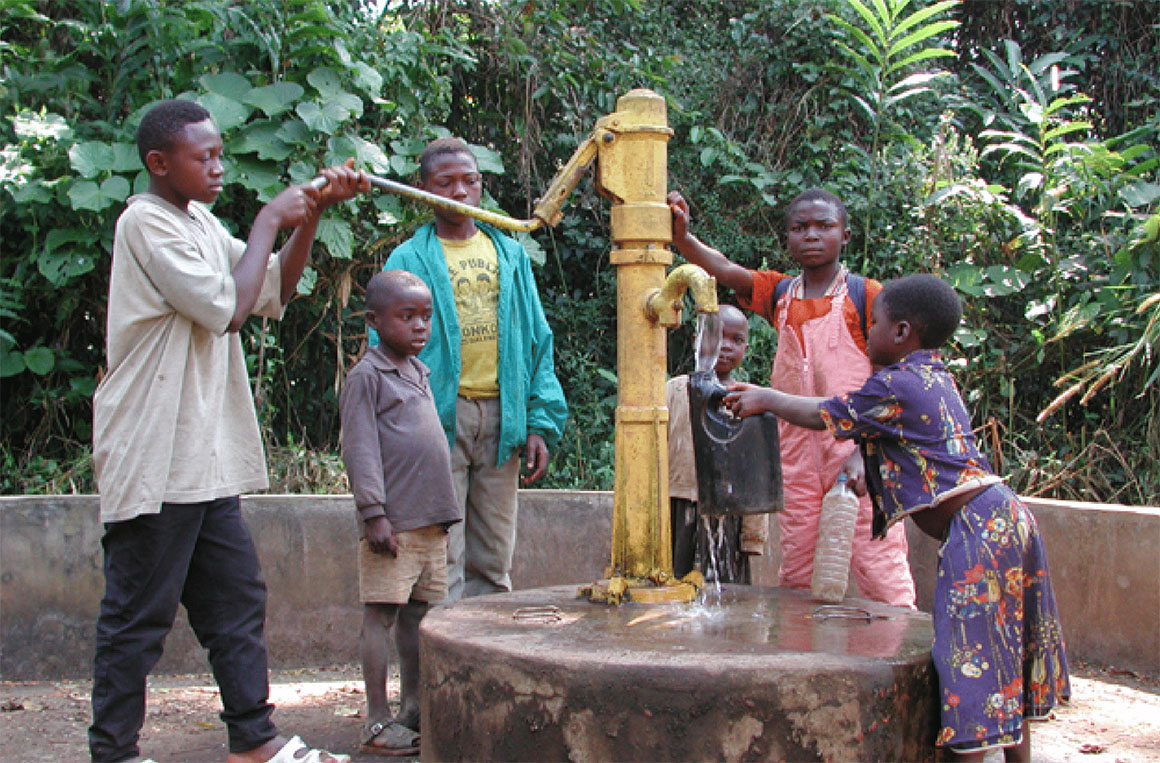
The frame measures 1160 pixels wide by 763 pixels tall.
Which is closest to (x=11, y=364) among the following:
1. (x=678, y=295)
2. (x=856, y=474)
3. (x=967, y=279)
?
(x=678, y=295)

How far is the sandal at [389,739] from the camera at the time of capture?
9.96ft

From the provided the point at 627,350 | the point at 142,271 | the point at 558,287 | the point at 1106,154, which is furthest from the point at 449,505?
the point at 1106,154

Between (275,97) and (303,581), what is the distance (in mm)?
2017

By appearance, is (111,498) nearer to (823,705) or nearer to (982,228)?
(823,705)

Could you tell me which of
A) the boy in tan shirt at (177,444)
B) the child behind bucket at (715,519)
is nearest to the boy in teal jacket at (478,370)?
the child behind bucket at (715,519)

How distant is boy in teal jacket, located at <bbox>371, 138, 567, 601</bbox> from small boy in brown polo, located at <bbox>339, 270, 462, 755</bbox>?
0.18 meters

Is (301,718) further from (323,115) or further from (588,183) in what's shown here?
(588,183)

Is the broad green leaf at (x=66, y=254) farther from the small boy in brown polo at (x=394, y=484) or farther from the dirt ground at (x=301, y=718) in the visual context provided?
the small boy in brown polo at (x=394, y=484)

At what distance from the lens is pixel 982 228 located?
18.6 feet

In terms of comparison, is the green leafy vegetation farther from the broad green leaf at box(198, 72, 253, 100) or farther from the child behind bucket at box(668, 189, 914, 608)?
the child behind bucket at box(668, 189, 914, 608)

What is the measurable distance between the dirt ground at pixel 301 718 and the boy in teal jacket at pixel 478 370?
636mm

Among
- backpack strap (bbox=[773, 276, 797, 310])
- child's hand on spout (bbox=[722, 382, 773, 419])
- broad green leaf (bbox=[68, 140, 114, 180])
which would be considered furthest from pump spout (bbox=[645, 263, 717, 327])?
broad green leaf (bbox=[68, 140, 114, 180])

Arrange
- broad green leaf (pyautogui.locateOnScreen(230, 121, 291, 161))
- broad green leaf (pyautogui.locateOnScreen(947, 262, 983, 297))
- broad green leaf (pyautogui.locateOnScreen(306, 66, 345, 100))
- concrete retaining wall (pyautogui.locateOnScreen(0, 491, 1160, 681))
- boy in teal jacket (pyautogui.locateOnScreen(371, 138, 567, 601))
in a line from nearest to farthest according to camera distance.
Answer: boy in teal jacket (pyautogui.locateOnScreen(371, 138, 567, 601)) → concrete retaining wall (pyautogui.locateOnScreen(0, 491, 1160, 681)) → broad green leaf (pyautogui.locateOnScreen(230, 121, 291, 161)) → broad green leaf (pyautogui.locateOnScreen(306, 66, 345, 100)) → broad green leaf (pyautogui.locateOnScreen(947, 262, 983, 297))

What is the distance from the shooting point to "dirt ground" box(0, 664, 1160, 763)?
319 centimetres
